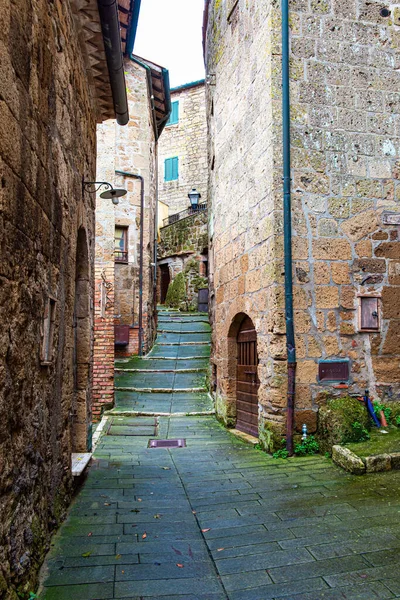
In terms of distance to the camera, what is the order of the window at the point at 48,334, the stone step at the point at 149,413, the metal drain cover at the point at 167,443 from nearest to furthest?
1. the window at the point at 48,334
2. the metal drain cover at the point at 167,443
3. the stone step at the point at 149,413

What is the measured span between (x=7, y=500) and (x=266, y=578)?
1439 millimetres

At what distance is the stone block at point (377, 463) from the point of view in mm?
4496

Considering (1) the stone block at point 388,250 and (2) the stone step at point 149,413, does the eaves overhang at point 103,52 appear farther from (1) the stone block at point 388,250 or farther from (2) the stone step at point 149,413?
(2) the stone step at point 149,413

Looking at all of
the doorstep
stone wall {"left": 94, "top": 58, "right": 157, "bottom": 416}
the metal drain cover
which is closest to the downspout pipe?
the doorstep

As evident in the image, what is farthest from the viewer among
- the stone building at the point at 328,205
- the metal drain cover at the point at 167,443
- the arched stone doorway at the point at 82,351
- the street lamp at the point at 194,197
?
the street lamp at the point at 194,197

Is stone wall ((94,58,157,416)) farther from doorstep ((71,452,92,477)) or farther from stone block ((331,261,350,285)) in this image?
doorstep ((71,452,92,477))

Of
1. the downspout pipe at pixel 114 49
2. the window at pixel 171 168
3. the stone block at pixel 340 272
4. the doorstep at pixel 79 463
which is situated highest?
the window at pixel 171 168

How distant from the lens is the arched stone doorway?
489 cm

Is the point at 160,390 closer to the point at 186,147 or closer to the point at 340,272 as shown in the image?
the point at 340,272

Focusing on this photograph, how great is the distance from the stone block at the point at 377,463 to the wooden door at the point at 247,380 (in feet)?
6.68

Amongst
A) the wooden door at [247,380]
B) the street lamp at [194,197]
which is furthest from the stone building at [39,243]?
the street lamp at [194,197]

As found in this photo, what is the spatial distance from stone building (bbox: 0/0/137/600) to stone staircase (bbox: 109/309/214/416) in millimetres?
4526

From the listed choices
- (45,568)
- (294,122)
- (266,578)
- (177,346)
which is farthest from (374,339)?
(177,346)

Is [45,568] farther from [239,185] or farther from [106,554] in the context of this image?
[239,185]
